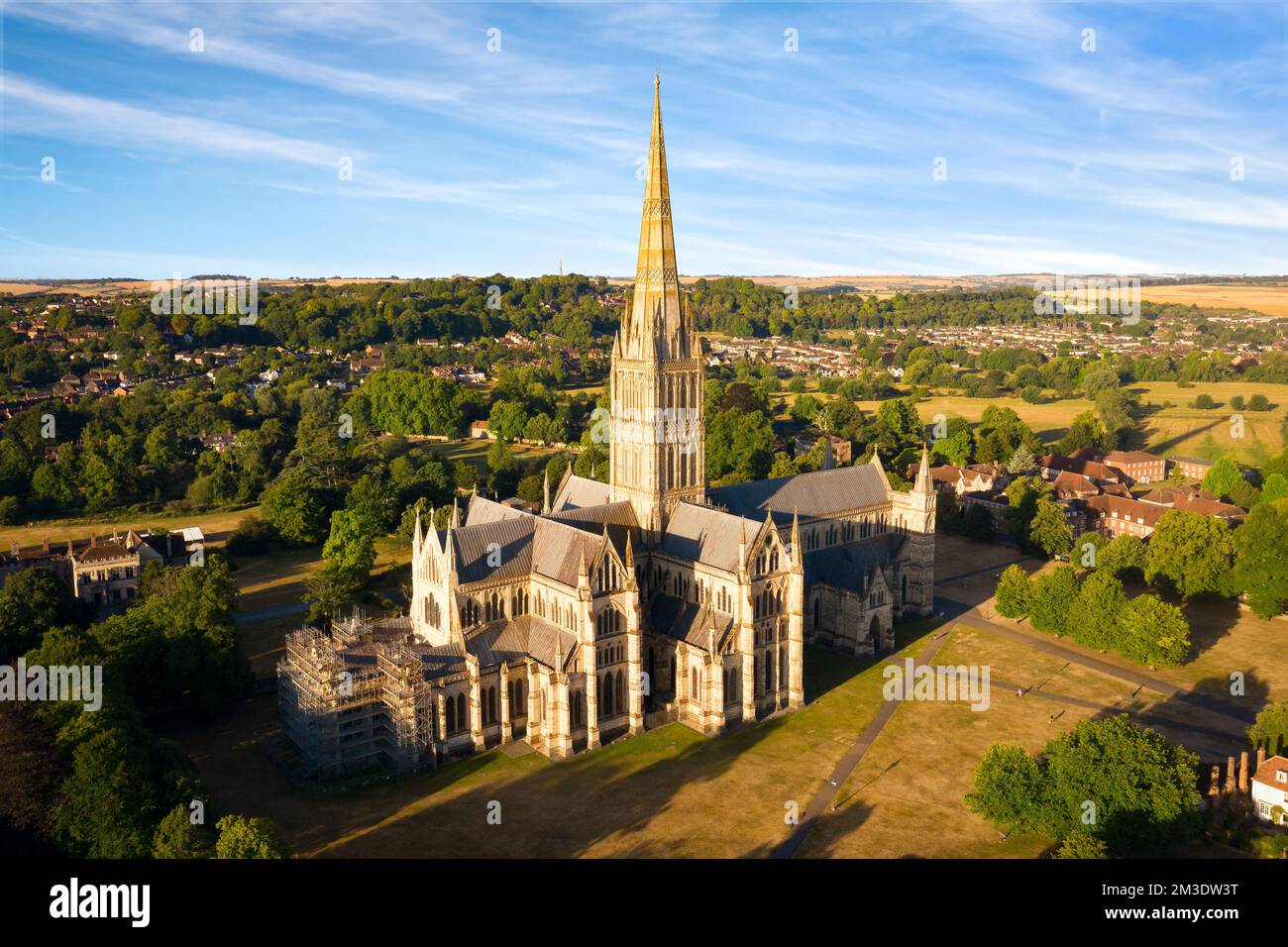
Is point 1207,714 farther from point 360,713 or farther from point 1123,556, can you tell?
point 360,713

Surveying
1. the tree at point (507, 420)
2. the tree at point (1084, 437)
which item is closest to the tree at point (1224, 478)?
the tree at point (1084, 437)

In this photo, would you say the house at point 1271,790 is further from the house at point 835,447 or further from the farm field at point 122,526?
the farm field at point 122,526

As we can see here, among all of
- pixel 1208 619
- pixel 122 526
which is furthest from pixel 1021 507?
pixel 122 526

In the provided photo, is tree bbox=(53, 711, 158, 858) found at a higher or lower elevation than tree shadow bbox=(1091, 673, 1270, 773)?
higher

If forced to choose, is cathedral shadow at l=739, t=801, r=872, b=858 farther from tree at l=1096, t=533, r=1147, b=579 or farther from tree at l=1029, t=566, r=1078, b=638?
tree at l=1096, t=533, r=1147, b=579

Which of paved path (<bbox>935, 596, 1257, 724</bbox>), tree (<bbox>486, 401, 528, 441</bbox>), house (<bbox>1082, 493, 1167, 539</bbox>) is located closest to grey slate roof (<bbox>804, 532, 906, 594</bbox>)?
paved path (<bbox>935, 596, 1257, 724</bbox>)
